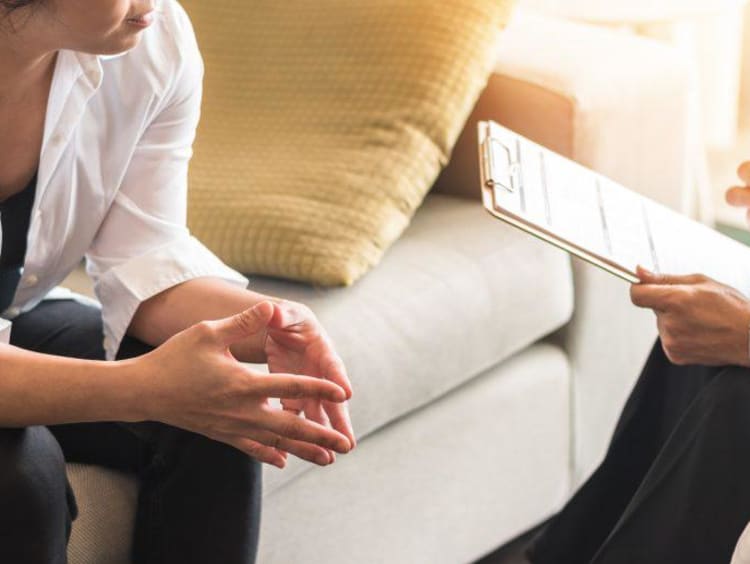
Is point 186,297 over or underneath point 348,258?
over

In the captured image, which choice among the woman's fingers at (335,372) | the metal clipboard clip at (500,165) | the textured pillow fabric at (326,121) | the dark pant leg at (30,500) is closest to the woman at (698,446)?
the metal clipboard clip at (500,165)

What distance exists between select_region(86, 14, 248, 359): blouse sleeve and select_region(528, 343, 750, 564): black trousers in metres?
0.43

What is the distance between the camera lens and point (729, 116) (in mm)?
2627

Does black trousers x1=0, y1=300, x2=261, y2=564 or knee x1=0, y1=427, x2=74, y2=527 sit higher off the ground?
knee x1=0, y1=427, x2=74, y2=527

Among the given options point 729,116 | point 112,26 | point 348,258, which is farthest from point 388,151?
point 729,116

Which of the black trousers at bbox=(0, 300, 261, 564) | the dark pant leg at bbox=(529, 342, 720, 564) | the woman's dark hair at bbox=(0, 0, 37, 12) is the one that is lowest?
the dark pant leg at bbox=(529, 342, 720, 564)

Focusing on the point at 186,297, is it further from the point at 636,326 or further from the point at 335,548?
the point at 636,326

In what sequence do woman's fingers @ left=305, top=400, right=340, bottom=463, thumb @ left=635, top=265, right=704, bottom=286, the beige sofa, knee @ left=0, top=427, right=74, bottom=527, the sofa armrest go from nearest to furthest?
knee @ left=0, top=427, right=74, bottom=527 < woman's fingers @ left=305, top=400, right=340, bottom=463 < thumb @ left=635, top=265, right=704, bottom=286 < the beige sofa < the sofa armrest

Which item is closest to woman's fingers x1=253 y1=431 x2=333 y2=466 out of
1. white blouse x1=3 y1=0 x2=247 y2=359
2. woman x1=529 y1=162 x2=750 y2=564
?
white blouse x1=3 y1=0 x2=247 y2=359

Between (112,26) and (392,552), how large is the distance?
2.42 ft

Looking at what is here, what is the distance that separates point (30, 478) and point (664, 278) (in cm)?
59

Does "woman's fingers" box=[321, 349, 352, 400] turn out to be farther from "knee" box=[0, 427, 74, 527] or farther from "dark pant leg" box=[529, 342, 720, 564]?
"dark pant leg" box=[529, 342, 720, 564]

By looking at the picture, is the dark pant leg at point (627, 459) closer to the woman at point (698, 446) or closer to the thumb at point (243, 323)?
the woman at point (698, 446)

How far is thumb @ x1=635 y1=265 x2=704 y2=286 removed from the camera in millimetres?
1245
